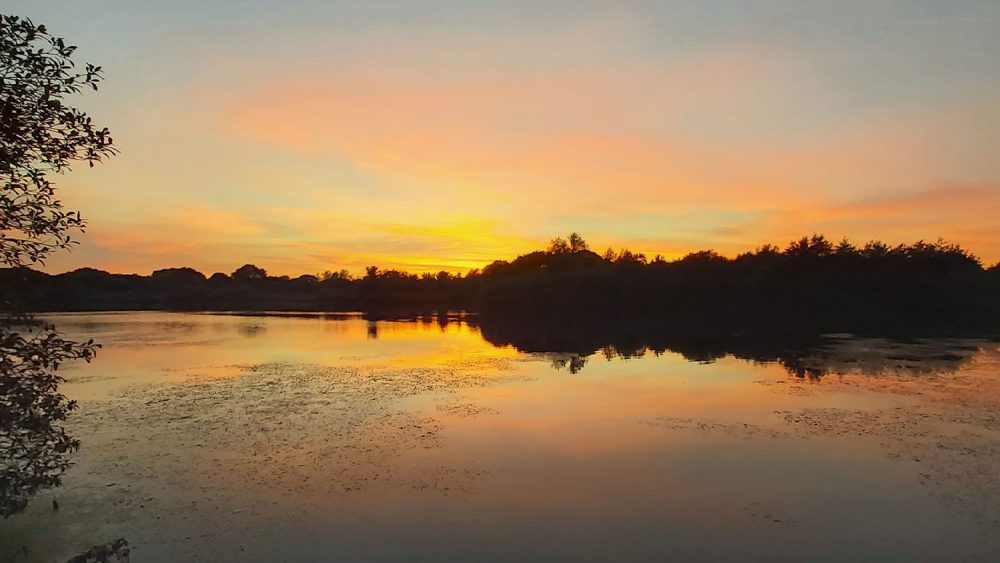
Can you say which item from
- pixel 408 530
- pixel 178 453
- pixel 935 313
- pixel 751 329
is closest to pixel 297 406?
pixel 178 453

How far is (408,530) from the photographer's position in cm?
703

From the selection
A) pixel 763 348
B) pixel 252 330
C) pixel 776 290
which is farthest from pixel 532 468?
pixel 776 290

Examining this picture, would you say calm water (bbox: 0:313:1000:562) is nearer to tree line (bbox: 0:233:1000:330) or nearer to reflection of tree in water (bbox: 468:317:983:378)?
reflection of tree in water (bbox: 468:317:983:378)

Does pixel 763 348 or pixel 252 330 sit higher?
pixel 252 330

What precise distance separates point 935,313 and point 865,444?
166 feet

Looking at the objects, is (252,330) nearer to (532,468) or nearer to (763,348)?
(763,348)

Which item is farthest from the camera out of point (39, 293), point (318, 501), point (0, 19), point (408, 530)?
point (318, 501)

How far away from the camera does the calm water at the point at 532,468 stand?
22.0 feet

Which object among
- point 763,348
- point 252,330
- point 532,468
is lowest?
point 532,468

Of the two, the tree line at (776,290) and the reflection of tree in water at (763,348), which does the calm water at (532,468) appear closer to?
the reflection of tree in water at (763,348)

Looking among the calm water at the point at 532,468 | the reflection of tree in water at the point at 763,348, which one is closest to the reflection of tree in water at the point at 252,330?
the reflection of tree in water at the point at 763,348

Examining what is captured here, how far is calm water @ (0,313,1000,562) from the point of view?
22.0 ft

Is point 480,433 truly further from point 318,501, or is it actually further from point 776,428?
point 776,428

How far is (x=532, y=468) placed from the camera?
9.43 m
